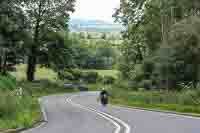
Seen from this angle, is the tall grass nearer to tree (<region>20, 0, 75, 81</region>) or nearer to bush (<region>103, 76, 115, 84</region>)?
tree (<region>20, 0, 75, 81</region>)

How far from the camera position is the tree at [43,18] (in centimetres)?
8762

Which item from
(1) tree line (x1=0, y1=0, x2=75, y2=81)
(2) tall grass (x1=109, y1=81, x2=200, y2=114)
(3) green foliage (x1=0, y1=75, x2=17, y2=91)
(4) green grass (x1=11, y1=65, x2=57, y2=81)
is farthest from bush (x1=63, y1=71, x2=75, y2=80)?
(3) green foliage (x1=0, y1=75, x2=17, y2=91)

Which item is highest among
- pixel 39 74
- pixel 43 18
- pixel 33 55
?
pixel 43 18

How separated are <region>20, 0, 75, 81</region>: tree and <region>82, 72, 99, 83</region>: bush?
108 ft

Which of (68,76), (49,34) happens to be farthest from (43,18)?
(68,76)

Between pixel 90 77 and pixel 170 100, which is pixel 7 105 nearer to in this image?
pixel 170 100

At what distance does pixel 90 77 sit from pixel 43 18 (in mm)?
38038

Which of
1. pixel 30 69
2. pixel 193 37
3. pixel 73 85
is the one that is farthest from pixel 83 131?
pixel 73 85

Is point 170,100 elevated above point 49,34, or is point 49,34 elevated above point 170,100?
point 49,34

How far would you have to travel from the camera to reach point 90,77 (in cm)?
12512

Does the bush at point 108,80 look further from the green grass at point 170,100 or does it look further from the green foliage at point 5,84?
the green foliage at point 5,84

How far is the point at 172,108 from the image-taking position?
1399 inches

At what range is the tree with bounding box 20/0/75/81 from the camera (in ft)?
287

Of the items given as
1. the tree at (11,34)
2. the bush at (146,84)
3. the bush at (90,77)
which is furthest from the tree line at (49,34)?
the bush at (90,77)
